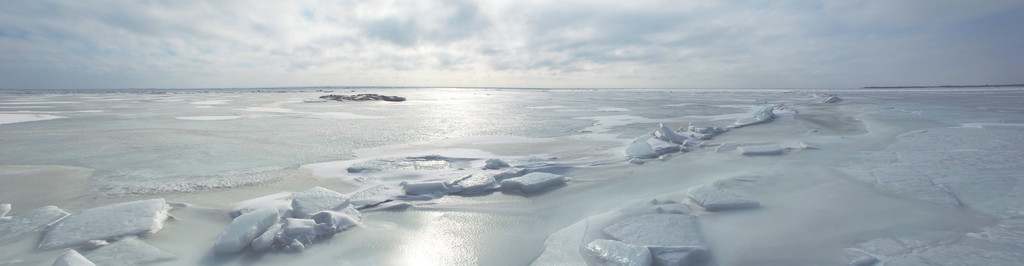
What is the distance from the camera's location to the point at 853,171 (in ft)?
14.0

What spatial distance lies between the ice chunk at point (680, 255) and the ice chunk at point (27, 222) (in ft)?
13.0

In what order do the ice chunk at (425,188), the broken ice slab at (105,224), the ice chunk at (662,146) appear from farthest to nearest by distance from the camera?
the ice chunk at (662,146) → the ice chunk at (425,188) → the broken ice slab at (105,224)

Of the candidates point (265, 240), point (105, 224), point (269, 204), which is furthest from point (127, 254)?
point (269, 204)

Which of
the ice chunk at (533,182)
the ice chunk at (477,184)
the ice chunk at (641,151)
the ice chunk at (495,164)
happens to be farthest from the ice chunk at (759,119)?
the ice chunk at (477,184)

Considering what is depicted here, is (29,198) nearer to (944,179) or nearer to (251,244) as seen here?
(251,244)

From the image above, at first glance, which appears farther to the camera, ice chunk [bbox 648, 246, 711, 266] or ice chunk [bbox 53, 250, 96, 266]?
ice chunk [bbox 648, 246, 711, 266]

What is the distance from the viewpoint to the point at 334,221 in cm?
289

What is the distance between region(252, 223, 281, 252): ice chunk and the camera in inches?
99.7

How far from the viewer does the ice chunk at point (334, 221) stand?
9.27 ft

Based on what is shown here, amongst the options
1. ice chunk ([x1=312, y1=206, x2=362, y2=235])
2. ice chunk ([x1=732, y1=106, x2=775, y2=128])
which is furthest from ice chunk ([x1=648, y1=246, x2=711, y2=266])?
ice chunk ([x1=732, y1=106, x2=775, y2=128])

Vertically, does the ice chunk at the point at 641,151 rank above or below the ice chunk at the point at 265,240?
above

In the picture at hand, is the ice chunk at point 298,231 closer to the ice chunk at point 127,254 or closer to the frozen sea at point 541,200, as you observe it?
the frozen sea at point 541,200

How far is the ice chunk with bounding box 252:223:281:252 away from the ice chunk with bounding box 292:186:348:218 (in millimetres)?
380

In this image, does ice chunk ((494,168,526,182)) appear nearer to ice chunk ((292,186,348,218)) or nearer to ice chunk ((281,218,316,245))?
ice chunk ((292,186,348,218))
